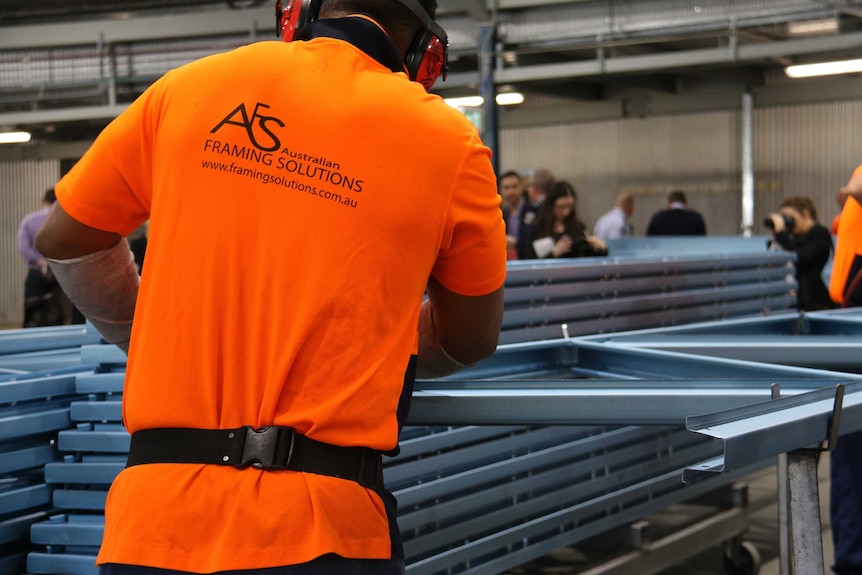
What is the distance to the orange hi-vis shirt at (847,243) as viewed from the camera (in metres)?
3.99

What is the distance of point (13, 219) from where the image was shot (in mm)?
18188

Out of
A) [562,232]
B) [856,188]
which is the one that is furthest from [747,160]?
[856,188]

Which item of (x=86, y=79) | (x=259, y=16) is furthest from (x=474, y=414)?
(x=86, y=79)

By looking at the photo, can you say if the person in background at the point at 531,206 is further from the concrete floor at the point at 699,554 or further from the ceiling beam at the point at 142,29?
the ceiling beam at the point at 142,29

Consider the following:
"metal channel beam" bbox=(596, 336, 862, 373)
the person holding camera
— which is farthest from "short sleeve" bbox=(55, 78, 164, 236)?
the person holding camera

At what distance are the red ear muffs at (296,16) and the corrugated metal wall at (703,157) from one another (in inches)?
554

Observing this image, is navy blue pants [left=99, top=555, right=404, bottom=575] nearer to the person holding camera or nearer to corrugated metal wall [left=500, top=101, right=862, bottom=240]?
the person holding camera

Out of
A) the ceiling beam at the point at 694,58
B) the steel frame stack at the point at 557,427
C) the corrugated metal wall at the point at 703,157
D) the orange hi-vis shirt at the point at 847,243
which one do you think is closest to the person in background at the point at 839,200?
the orange hi-vis shirt at the point at 847,243

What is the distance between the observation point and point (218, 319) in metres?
1.29

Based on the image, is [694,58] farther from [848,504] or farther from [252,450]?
[252,450]

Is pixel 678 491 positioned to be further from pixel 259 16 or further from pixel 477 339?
pixel 259 16

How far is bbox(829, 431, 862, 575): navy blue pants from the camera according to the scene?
10.2 ft

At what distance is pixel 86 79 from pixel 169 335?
41.1 ft

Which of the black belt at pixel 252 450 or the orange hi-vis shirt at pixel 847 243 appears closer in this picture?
the black belt at pixel 252 450
